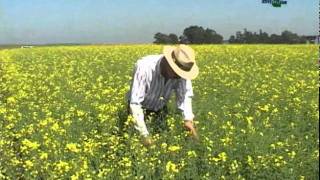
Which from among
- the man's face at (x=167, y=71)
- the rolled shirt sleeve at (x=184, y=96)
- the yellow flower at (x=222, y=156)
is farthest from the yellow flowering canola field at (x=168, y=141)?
the man's face at (x=167, y=71)

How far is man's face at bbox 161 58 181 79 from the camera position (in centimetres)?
Answer: 624

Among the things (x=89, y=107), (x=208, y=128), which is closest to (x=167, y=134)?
(x=208, y=128)

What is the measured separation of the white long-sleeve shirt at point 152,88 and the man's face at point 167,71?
0.34 ft

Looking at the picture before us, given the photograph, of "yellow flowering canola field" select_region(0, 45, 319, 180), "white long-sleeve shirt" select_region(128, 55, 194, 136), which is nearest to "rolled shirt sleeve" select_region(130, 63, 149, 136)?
"white long-sleeve shirt" select_region(128, 55, 194, 136)

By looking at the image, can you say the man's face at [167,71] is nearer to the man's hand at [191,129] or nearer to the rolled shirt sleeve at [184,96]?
the rolled shirt sleeve at [184,96]

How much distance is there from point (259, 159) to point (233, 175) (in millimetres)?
260

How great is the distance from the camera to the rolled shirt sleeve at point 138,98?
245 inches

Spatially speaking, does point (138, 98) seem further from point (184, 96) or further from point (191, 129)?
point (191, 129)

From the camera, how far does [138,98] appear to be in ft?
21.0

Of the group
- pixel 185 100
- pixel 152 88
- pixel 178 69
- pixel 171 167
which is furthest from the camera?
pixel 152 88

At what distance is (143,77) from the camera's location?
21.6ft

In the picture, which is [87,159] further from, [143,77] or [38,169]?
[143,77]

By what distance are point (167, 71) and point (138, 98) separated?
0.41m

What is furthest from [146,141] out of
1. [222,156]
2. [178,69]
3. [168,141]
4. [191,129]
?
[222,156]
